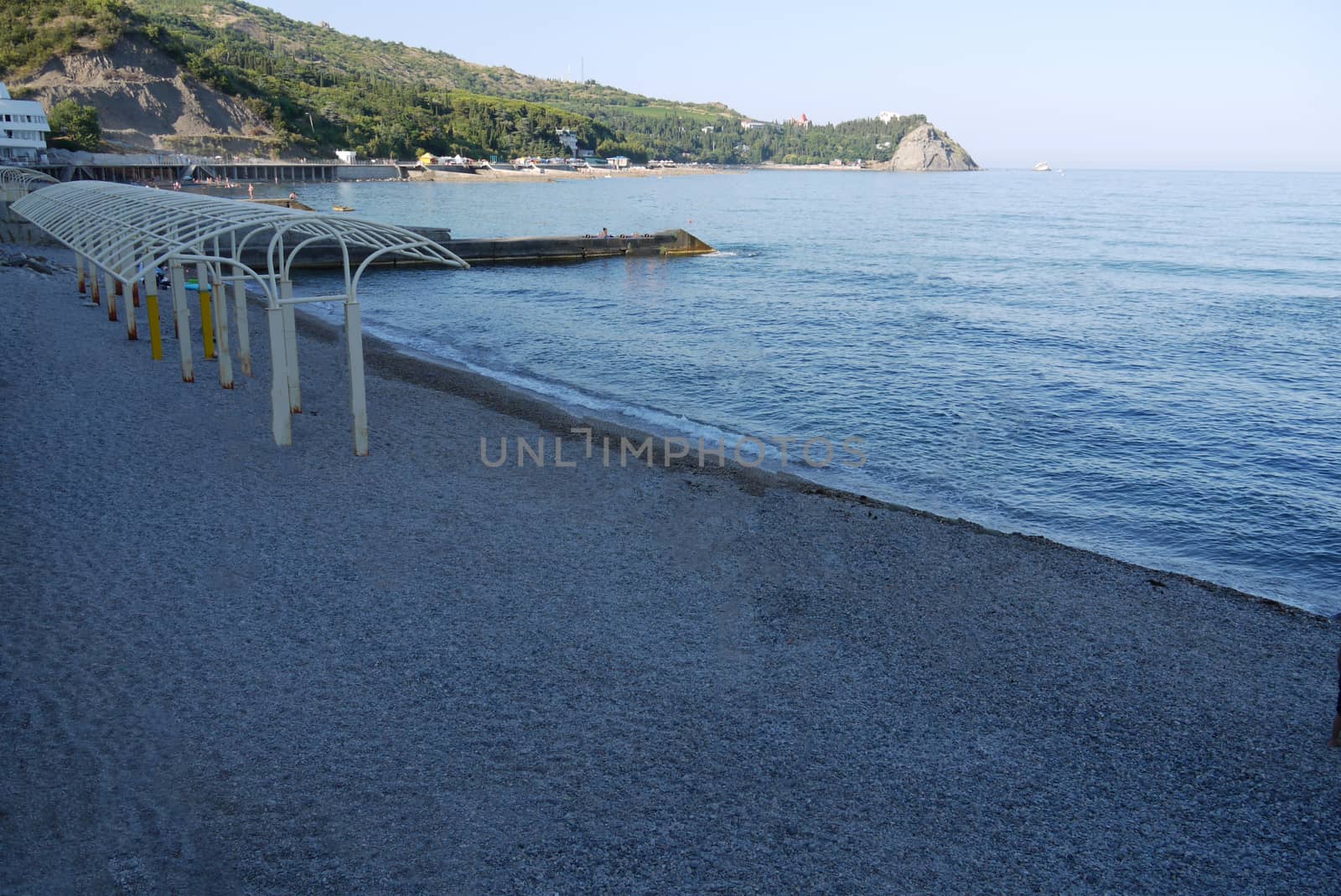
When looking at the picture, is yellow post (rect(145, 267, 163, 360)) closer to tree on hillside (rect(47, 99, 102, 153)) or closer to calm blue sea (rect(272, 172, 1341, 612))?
calm blue sea (rect(272, 172, 1341, 612))

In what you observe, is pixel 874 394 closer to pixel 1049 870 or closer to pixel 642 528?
pixel 642 528

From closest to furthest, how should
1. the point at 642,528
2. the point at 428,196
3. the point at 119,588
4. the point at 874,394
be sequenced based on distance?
the point at 119,588
the point at 642,528
the point at 874,394
the point at 428,196

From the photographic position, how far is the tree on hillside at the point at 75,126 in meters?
86.7

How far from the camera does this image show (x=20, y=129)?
70.1 meters

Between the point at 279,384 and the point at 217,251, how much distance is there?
3.78m

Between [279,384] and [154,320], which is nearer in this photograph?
[279,384]

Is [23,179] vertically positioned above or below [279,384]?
above

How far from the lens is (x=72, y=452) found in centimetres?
1289

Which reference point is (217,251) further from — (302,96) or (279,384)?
(302,96)

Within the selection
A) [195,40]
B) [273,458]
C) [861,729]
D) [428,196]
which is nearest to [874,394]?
[273,458]

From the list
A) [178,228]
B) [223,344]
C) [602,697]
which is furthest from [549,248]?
[602,697]

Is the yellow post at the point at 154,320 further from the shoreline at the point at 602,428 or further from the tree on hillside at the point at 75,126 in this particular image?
the tree on hillside at the point at 75,126

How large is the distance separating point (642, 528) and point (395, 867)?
6.53 metres

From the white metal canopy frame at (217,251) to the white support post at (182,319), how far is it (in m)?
0.02
